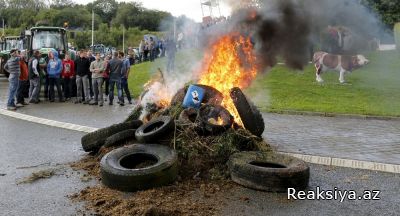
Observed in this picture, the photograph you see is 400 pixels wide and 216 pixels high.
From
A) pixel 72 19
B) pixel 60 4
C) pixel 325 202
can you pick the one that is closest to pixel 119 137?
pixel 325 202

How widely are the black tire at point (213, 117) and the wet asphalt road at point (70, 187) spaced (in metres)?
1.55

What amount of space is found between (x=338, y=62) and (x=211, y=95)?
12569 mm

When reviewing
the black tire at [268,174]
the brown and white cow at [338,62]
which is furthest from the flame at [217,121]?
the brown and white cow at [338,62]

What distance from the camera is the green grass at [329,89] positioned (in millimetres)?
14648

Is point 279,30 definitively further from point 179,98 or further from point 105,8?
point 105,8

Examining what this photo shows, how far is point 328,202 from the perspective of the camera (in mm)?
5930

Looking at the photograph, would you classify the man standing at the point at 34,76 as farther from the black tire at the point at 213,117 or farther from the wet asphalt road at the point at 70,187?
the black tire at the point at 213,117

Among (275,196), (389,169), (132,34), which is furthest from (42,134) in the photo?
(132,34)

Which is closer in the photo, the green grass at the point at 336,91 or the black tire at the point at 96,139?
the black tire at the point at 96,139

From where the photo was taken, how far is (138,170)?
6.25m

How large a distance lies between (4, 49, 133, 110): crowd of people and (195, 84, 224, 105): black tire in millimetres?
7354

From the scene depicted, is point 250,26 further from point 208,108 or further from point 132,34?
point 132,34

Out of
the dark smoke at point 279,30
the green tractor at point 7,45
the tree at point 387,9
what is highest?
the tree at point 387,9

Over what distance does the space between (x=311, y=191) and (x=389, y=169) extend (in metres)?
2.05
